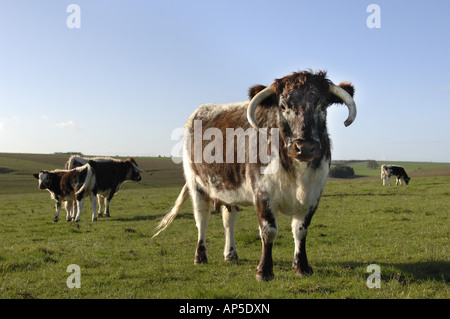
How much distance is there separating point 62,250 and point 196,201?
12.5ft

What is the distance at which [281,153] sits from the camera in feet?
18.0

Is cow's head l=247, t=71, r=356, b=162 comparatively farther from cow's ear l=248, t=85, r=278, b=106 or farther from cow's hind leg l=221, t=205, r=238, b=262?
cow's hind leg l=221, t=205, r=238, b=262

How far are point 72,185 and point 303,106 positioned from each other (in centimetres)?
1297

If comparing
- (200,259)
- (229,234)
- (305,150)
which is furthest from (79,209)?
(305,150)

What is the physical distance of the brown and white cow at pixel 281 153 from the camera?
17.2 ft

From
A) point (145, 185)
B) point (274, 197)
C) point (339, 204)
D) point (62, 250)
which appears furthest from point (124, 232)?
point (145, 185)

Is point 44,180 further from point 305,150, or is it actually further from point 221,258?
point 305,150

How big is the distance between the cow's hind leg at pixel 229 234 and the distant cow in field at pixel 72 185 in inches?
369

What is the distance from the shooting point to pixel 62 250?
355 inches

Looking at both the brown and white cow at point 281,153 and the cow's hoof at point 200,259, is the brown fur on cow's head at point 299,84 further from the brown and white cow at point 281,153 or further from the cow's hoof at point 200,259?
the cow's hoof at point 200,259

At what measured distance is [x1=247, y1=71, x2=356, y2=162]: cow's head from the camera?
16.2ft

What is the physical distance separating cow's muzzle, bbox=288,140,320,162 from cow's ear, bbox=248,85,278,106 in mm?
1137

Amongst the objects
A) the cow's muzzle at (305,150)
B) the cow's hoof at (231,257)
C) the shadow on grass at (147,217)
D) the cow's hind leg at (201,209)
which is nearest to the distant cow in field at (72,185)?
the shadow on grass at (147,217)
